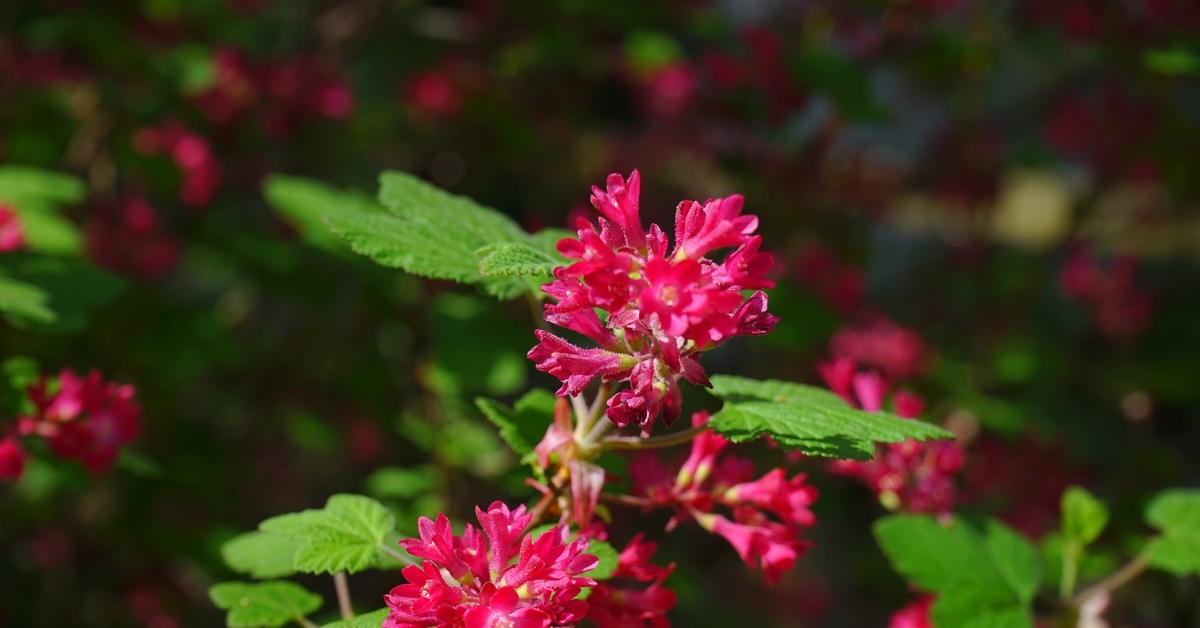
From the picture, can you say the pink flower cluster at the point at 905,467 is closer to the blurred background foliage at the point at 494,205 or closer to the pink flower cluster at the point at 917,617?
the pink flower cluster at the point at 917,617

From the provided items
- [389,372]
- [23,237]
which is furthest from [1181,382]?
[23,237]

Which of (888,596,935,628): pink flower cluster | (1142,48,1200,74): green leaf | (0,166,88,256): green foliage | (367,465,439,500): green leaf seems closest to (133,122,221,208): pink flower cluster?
(0,166,88,256): green foliage

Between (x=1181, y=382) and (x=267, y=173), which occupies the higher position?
(x=267, y=173)

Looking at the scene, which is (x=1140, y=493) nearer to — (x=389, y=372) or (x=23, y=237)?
(x=389, y=372)

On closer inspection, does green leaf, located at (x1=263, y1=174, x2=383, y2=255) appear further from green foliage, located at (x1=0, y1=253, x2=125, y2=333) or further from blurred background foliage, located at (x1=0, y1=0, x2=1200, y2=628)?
green foliage, located at (x1=0, y1=253, x2=125, y2=333)

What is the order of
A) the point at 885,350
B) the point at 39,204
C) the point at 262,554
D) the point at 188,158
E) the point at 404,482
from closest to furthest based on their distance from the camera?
the point at 262,554 < the point at 39,204 < the point at 404,482 < the point at 188,158 < the point at 885,350

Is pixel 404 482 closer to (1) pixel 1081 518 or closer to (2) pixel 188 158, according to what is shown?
(2) pixel 188 158

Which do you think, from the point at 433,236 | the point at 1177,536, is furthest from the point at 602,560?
the point at 1177,536
